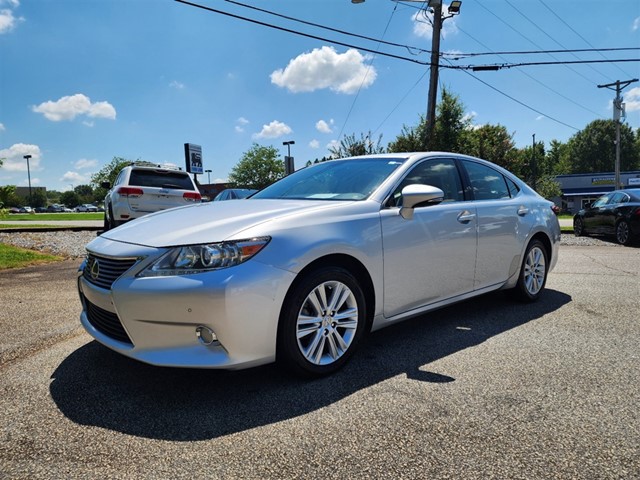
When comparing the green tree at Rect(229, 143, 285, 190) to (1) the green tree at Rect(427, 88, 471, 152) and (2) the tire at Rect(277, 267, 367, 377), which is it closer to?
(1) the green tree at Rect(427, 88, 471, 152)

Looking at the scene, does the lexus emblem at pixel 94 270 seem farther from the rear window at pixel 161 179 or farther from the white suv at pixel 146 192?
the rear window at pixel 161 179

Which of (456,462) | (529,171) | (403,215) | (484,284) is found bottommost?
(456,462)

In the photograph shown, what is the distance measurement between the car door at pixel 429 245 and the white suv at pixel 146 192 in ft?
21.2

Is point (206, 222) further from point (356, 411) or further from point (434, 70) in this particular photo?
point (434, 70)

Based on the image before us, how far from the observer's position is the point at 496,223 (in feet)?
13.7

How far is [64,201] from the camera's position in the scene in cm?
11269

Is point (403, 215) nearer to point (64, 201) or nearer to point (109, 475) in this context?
point (109, 475)

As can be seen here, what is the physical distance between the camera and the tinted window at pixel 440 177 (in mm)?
3645

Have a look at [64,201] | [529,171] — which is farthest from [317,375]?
[64,201]

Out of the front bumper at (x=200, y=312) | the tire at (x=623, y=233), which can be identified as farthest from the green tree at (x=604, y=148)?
the front bumper at (x=200, y=312)

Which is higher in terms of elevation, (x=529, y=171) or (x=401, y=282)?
(x=529, y=171)

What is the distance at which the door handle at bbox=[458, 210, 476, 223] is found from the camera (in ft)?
12.4

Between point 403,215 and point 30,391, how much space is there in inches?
106

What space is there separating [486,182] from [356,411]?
2851 mm
